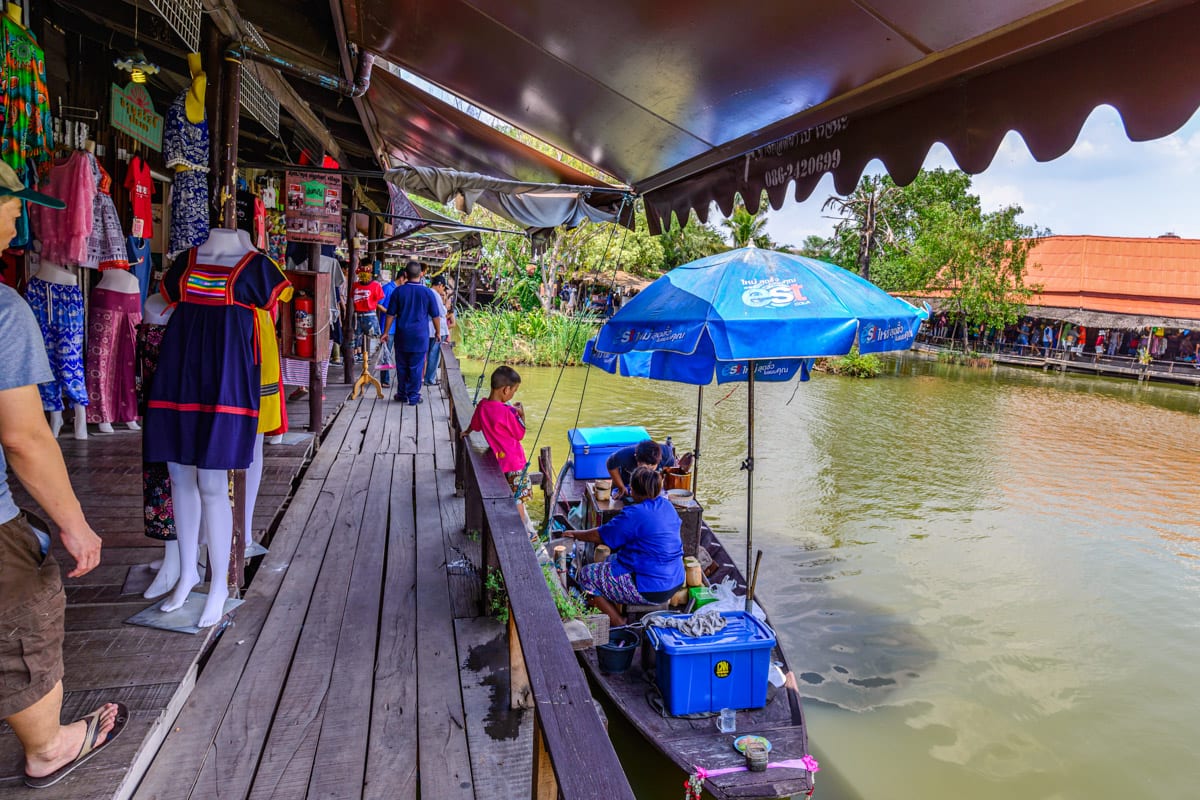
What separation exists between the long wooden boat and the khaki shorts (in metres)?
2.64

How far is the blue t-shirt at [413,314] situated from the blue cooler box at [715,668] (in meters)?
4.98

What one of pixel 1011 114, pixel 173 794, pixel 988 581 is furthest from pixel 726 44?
pixel 988 581

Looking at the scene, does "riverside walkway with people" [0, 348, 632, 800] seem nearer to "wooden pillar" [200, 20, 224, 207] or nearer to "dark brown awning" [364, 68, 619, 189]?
"wooden pillar" [200, 20, 224, 207]

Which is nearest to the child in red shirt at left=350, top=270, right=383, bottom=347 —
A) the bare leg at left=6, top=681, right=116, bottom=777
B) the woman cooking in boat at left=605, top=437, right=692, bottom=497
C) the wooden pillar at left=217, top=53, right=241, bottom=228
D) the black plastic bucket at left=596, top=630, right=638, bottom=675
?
the woman cooking in boat at left=605, top=437, right=692, bottom=497

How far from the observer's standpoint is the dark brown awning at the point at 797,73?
214 centimetres

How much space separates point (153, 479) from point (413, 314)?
4982mm

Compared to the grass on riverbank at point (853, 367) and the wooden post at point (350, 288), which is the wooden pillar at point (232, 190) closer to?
the wooden post at point (350, 288)

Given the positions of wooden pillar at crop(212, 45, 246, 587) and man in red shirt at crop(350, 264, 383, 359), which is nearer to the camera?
wooden pillar at crop(212, 45, 246, 587)

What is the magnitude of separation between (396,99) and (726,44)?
145 inches

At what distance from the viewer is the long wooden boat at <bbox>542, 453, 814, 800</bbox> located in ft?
11.5

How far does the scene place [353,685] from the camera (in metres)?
2.68

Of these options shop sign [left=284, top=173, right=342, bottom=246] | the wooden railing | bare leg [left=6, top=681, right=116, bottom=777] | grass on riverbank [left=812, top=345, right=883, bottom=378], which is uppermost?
shop sign [left=284, top=173, right=342, bottom=246]

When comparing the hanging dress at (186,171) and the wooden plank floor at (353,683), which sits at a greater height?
the hanging dress at (186,171)

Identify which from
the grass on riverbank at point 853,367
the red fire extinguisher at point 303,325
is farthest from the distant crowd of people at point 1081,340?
the red fire extinguisher at point 303,325
